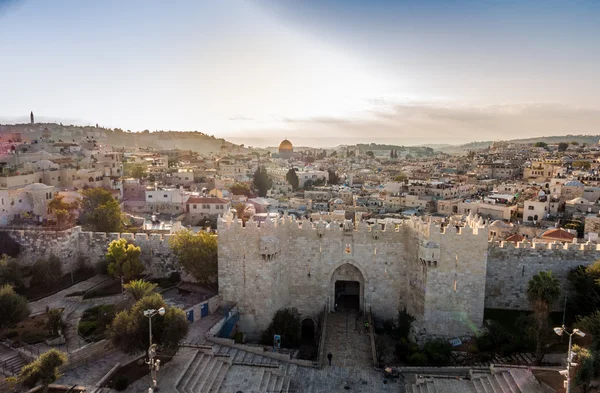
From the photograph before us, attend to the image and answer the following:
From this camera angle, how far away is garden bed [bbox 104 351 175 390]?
630 inches

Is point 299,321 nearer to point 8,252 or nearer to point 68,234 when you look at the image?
point 68,234

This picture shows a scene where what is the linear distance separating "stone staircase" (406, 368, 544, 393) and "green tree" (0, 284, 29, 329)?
16.8 metres

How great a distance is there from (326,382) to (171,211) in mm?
31111

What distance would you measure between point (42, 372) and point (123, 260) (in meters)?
10.7

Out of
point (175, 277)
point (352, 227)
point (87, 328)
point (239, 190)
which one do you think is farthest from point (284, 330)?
point (239, 190)

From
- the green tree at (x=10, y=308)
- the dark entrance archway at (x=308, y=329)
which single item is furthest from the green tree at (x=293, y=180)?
the green tree at (x=10, y=308)

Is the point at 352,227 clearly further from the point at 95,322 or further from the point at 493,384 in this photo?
the point at 95,322

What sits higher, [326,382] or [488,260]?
[488,260]

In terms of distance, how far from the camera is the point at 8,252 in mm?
26094

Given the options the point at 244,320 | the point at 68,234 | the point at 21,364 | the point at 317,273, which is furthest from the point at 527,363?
the point at 68,234

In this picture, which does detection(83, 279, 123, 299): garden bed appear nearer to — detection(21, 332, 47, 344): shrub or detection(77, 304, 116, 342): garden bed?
detection(77, 304, 116, 342): garden bed

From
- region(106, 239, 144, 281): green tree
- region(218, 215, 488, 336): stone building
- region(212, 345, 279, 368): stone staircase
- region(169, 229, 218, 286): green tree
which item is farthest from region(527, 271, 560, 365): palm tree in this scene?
region(106, 239, 144, 281): green tree

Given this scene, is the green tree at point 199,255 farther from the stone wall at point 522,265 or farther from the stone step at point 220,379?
the stone wall at point 522,265

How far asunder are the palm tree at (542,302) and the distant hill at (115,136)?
3820 inches
